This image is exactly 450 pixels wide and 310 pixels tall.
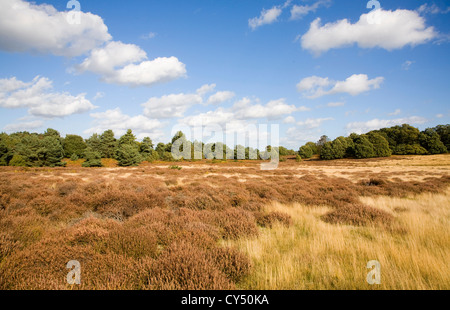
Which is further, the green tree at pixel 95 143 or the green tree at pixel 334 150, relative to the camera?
the green tree at pixel 334 150

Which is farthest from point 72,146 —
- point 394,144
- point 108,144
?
point 394,144

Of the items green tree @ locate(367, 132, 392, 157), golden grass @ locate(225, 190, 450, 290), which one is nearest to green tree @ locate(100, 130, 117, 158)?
golden grass @ locate(225, 190, 450, 290)

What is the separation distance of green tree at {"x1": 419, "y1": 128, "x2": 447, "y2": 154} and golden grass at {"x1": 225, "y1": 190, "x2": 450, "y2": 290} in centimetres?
7726

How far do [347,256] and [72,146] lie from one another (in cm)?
7299

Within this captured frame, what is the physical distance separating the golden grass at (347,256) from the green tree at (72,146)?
68.2 m

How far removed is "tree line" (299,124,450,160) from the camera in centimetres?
5806

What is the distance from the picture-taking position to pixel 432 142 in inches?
2259

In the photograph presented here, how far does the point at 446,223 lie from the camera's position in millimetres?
4941

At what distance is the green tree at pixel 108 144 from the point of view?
5688 centimetres

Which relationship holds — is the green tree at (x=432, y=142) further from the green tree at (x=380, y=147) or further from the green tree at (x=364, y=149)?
the green tree at (x=364, y=149)

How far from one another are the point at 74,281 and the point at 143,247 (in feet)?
3.19

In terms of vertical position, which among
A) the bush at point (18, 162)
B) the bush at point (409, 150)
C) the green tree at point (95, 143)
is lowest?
the bush at point (18, 162)

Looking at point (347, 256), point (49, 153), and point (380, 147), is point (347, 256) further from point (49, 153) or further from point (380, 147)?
point (380, 147)

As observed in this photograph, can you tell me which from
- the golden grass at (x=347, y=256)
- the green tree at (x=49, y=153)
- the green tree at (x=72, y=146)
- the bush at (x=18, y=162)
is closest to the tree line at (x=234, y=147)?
the green tree at (x=72, y=146)
